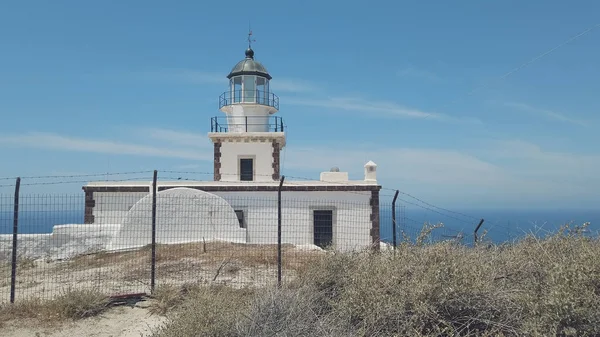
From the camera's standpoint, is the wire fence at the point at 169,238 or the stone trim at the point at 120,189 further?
the stone trim at the point at 120,189

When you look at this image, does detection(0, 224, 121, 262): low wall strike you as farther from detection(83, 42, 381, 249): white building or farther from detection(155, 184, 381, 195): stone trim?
detection(155, 184, 381, 195): stone trim

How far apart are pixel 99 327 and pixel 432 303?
4.39 meters

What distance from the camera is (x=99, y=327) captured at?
6289 millimetres

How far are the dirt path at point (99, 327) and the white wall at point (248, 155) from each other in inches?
542

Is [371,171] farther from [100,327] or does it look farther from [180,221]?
[100,327]

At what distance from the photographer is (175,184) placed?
17.5 meters

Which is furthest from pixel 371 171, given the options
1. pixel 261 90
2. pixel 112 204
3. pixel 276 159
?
pixel 112 204

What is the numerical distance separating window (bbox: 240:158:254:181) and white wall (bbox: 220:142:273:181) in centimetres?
18

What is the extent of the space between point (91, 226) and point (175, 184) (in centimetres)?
385

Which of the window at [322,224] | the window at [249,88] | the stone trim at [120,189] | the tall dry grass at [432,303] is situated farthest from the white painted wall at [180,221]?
the tall dry grass at [432,303]

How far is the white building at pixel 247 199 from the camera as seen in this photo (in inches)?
578

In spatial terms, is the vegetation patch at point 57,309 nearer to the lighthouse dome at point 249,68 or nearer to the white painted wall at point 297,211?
the white painted wall at point 297,211

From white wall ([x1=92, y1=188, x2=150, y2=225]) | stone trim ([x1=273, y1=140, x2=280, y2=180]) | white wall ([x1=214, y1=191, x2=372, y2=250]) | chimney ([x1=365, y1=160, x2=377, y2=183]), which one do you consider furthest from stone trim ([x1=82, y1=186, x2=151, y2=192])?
chimney ([x1=365, y1=160, x2=377, y2=183])

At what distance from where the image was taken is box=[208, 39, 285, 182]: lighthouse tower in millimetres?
20375
